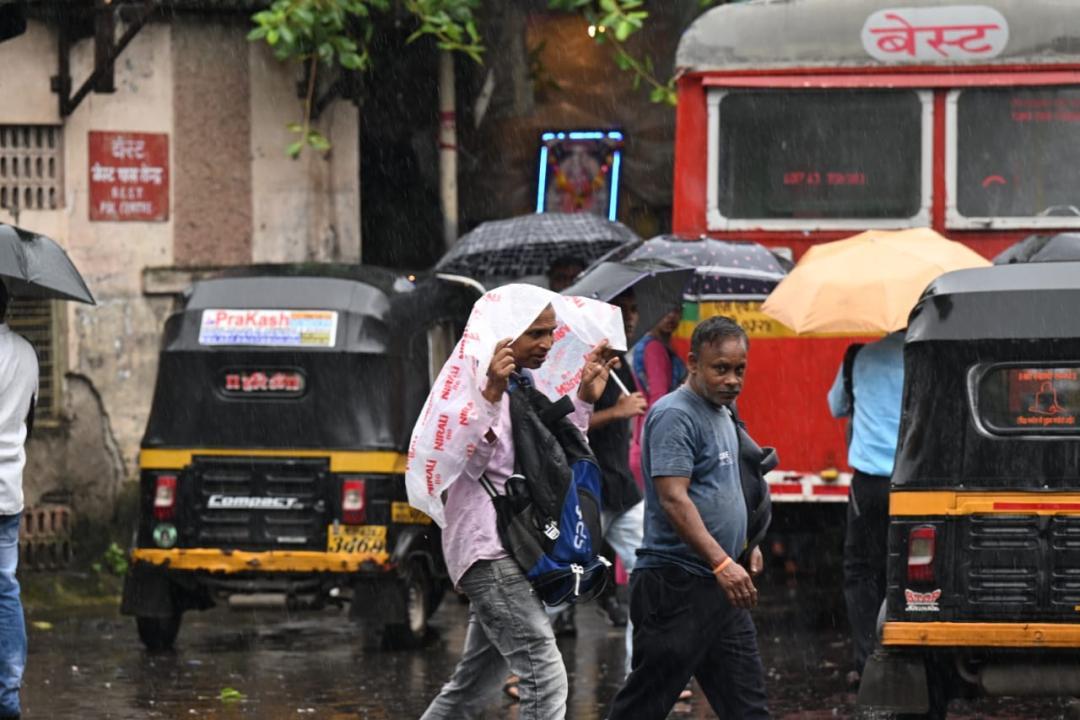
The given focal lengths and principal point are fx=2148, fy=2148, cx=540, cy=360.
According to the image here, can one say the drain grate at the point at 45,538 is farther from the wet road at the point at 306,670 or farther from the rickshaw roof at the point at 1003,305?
the rickshaw roof at the point at 1003,305

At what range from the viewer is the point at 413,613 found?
1199 cm

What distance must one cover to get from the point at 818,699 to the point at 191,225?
7.60 meters

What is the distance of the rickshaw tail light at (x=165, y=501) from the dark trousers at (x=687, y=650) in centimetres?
488

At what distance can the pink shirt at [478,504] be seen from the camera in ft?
22.5

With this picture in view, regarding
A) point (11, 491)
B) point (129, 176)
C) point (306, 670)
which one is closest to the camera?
point (11, 491)

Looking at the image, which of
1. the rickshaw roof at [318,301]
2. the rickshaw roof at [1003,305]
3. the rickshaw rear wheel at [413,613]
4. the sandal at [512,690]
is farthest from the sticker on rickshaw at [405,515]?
the rickshaw roof at [1003,305]

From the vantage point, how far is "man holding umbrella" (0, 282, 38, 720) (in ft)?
28.3

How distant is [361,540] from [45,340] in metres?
5.03

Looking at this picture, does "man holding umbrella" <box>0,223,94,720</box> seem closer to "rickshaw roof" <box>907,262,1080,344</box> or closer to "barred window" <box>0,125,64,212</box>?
"rickshaw roof" <box>907,262,1080,344</box>

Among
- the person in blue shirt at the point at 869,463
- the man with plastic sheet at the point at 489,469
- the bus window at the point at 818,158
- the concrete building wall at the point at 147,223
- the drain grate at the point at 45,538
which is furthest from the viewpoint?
the concrete building wall at the point at 147,223

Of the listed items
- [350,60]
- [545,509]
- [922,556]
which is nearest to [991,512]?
[922,556]

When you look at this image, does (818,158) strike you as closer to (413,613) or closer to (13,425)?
(413,613)

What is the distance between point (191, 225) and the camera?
16.0 meters

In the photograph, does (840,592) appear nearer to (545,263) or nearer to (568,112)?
(545,263)
